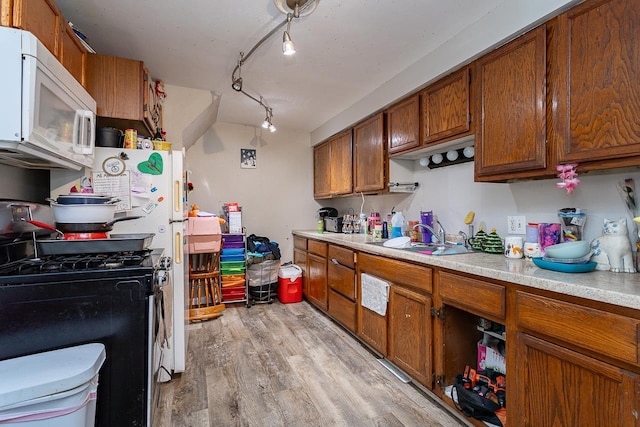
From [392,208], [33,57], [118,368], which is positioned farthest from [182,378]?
[392,208]

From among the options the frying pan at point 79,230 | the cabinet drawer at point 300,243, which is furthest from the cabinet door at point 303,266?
the frying pan at point 79,230

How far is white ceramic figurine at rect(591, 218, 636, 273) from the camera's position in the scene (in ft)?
4.44

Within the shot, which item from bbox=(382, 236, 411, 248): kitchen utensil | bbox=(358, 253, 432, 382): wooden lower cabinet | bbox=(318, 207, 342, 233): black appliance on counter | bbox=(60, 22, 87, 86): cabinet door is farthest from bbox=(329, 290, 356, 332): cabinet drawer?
bbox=(60, 22, 87, 86): cabinet door

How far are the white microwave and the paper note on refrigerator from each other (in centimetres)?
34

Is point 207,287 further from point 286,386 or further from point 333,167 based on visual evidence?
point 333,167

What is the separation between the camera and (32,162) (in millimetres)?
1519

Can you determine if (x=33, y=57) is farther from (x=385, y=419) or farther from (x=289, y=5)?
(x=385, y=419)

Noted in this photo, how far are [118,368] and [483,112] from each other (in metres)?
2.20

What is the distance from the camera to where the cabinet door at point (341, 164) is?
3502mm

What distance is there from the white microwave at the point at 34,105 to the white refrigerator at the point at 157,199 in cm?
36

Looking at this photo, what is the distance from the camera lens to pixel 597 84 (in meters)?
1.33

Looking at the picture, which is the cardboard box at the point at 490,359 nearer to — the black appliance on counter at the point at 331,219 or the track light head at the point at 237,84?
the black appliance on counter at the point at 331,219

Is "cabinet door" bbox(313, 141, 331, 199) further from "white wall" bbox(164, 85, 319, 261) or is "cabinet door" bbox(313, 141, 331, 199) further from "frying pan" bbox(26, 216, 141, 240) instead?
"frying pan" bbox(26, 216, 141, 240)

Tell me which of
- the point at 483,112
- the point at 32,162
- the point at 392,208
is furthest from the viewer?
the point at 392,208
